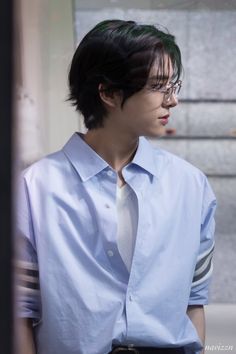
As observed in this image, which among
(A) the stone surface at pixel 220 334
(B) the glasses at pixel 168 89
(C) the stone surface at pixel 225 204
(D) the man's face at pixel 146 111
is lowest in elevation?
(A) the stone surface at pixel 220 334

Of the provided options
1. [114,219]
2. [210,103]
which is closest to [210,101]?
[210,103]

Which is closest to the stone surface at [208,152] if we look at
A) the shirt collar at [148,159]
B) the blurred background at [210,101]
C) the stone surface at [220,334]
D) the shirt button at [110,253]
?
the blurred background at [210,101]

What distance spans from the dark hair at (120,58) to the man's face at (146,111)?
0.01 metres

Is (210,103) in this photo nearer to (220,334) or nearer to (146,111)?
(220,334)

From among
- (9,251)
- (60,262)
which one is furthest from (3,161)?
(60,262)

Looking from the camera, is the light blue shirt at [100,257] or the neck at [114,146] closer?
the light blue shirt at [100,257]

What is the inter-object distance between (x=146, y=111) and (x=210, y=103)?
2.75ft

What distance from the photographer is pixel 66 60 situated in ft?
6.12

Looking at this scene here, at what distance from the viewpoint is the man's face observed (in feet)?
4.78

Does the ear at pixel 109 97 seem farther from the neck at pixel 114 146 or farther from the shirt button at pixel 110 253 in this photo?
the shirt button at pixel 110 253

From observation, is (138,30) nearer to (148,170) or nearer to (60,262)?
(148,170)

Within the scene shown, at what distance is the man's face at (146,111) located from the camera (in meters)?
1.46

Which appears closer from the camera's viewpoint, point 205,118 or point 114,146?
point 114,146

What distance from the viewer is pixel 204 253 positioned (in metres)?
1.57
